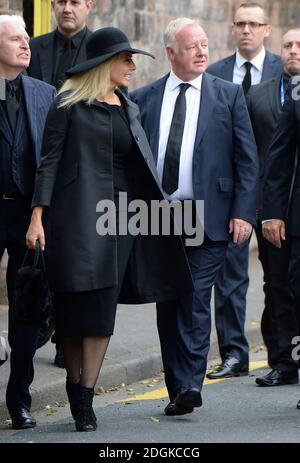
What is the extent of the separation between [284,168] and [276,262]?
106 cm

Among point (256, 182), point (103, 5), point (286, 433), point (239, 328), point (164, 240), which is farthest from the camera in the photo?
point (103, 5)

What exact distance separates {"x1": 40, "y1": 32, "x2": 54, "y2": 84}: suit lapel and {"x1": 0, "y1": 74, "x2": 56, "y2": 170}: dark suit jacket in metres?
1.31

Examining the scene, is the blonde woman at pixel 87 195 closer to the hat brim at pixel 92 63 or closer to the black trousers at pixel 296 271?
the hat brim at pixel 92 63

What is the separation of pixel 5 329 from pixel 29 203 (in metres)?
2.90

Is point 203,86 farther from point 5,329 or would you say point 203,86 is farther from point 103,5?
point 103,5

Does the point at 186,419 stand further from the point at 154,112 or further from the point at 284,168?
the point at 154,112

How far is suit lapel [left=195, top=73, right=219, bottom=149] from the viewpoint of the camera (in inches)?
349

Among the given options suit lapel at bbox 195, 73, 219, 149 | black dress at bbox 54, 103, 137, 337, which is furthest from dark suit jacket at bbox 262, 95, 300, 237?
black dress at bbox 54, 103, 137, 337

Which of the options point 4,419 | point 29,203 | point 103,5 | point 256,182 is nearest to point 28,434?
point 4,419

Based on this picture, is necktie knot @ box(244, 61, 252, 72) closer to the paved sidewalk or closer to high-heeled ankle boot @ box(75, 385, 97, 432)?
the paved sidewalk

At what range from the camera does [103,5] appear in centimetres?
1448

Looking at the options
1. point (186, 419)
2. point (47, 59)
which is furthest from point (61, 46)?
point (186, 419)

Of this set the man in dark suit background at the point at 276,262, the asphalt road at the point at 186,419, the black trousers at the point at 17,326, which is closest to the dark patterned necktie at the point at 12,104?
the black trousers at the point at 17,326

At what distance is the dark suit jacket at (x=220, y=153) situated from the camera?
8.80m
